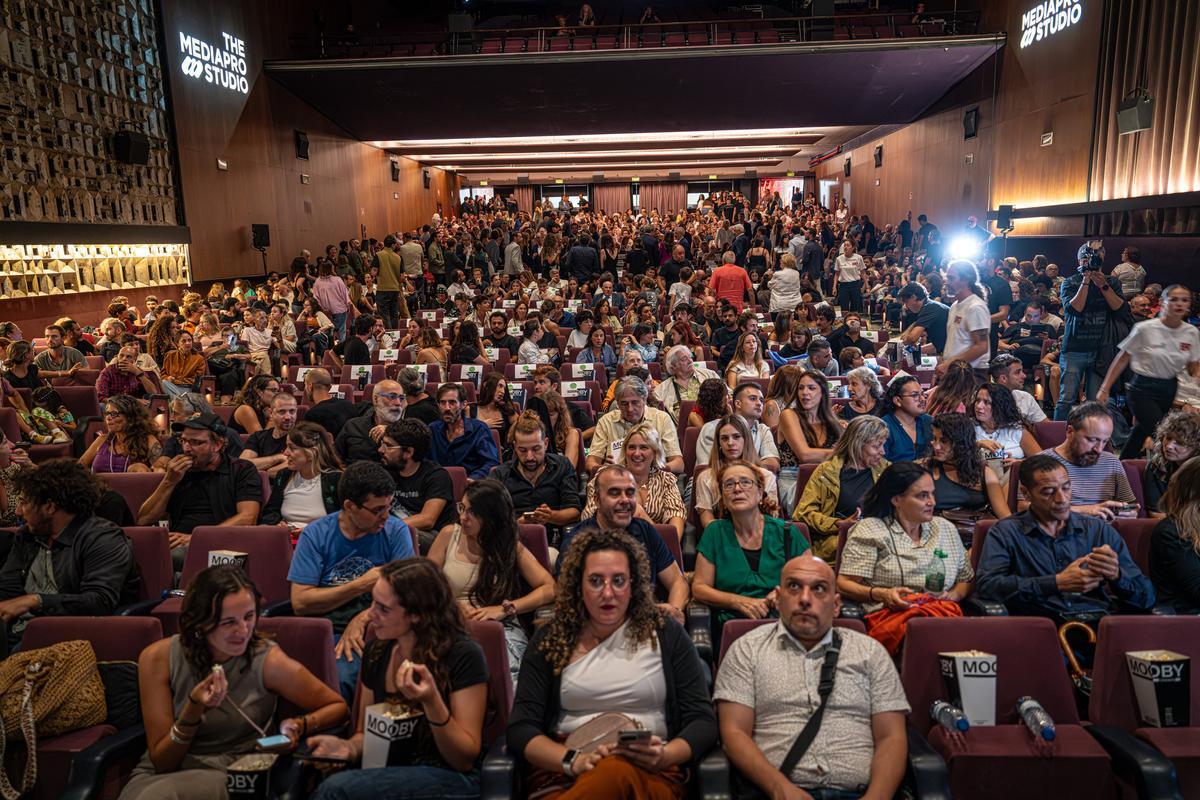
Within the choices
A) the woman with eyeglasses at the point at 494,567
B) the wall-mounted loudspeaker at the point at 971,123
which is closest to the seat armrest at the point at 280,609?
the woman with eyeglasses at the point at 494,567

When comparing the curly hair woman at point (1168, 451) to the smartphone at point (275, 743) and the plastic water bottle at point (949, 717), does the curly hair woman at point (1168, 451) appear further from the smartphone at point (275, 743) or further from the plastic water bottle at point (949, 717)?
the smartphone at point (275, 743)

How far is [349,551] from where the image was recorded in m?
3.22

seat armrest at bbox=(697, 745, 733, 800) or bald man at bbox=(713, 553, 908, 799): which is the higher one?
bald man at bbox=(713, 553, 908, 799)

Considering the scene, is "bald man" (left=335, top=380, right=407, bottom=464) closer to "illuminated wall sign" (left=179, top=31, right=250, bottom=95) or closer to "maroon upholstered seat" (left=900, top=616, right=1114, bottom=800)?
"maroon upholstered seat" (left=900, top=616, right=1114, bottom=800)

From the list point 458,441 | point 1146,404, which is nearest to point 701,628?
point 458,441

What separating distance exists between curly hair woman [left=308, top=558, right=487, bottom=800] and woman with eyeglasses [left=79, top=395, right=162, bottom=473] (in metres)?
3.06

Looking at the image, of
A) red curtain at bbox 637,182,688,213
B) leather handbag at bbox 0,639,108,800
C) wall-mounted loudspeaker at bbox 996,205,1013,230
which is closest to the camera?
leather handbag at bbox 0,639,108,800

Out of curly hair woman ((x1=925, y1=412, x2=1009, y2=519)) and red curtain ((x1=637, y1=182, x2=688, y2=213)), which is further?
red curtain ((x1=637, y1=182, x2=688, y2=213))

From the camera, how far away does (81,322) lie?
10.6m

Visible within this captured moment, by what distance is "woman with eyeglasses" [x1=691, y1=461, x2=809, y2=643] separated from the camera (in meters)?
3.19

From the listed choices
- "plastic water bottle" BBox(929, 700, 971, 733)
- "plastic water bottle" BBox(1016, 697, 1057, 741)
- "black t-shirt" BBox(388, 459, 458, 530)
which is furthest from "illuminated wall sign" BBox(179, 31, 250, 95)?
"plastic water bottle" BBox(1016, 697, 1057, 741)

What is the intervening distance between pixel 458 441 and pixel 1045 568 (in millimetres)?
3133

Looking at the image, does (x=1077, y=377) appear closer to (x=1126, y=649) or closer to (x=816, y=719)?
(x=1126, y=649)

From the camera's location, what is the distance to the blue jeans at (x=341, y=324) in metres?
11.0
